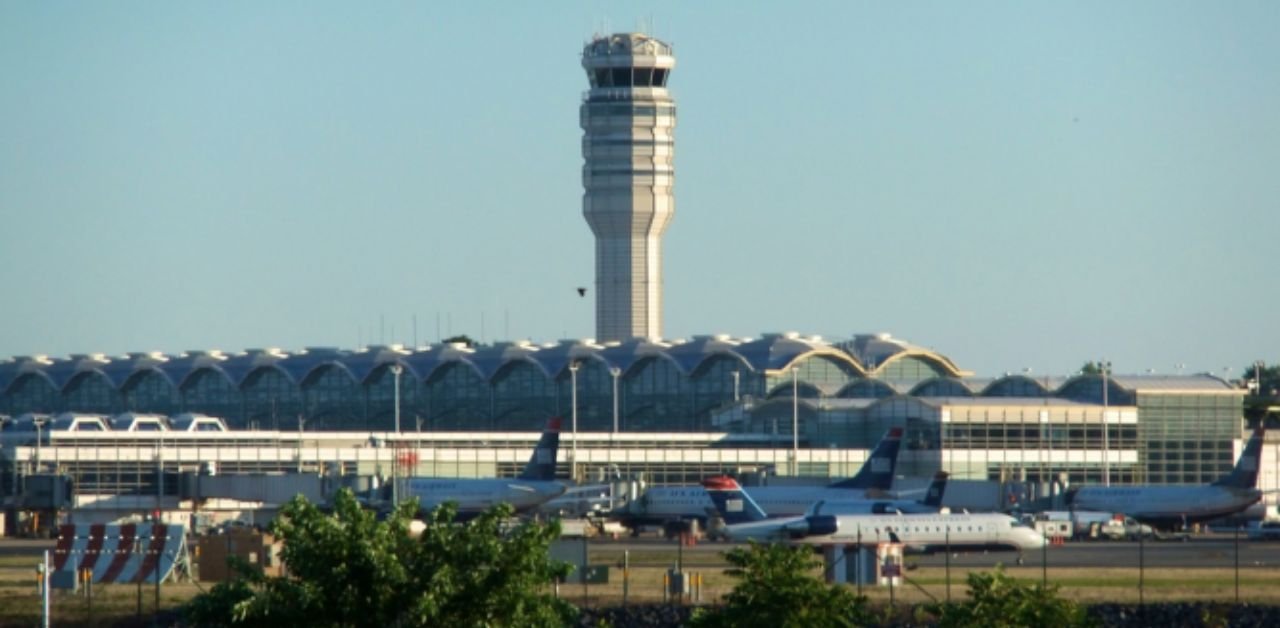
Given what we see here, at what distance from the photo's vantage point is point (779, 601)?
1801 inches

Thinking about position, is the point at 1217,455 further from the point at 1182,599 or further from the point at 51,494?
the point at 1182,599

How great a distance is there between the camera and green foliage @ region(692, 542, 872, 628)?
45344mm

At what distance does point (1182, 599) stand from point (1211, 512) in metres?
61.3

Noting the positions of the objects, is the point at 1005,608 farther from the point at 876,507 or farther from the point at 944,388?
the point at 944,388

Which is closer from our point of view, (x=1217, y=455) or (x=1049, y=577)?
(x=1049, y=577)

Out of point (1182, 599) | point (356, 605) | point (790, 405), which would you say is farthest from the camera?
point (790, 405)

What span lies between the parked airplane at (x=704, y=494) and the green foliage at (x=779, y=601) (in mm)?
74635

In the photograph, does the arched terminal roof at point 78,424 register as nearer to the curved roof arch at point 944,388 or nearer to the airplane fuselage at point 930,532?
the curved roof arch at point 944,388

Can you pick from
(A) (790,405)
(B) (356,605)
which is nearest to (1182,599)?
(B) (356,605)

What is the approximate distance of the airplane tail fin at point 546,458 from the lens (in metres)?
135

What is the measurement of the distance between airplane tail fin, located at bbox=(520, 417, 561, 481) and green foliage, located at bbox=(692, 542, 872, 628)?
291 ft

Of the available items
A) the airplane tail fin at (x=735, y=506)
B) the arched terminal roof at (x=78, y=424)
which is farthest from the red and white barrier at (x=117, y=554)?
the arched terminal roof at (x=78, y=424)

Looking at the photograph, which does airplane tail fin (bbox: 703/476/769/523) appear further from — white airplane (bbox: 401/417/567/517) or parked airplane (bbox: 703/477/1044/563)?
white airplane (bbox: 401/417/567/517)

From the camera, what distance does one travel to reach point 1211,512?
124 m
